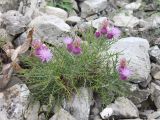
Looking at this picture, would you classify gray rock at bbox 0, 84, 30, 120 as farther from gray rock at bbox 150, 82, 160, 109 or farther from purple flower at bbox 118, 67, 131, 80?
gray rock at bbox 150, 82, 160, 109

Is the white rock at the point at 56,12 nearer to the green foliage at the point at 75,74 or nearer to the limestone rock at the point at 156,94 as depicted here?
the green foliage at the point at 75,74

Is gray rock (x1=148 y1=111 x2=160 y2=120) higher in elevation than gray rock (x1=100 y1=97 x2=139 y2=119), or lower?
lower

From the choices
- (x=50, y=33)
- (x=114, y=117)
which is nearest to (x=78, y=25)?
(x=50, y=33)

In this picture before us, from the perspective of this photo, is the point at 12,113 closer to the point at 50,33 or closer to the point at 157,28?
the point at 50,33

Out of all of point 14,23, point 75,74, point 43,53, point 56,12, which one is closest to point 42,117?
point 75,74

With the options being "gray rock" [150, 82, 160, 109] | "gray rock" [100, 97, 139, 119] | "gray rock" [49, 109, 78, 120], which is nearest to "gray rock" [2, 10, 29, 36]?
"gray rock" [49, 109, 78, 120]

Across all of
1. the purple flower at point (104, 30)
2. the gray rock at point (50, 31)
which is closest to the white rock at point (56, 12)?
the gray rock at point (50, 31)

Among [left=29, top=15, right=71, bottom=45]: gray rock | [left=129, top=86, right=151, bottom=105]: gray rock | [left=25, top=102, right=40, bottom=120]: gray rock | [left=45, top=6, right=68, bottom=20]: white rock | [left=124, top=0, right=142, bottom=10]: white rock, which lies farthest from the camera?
[left=124, top=0, right=142, bottom=10]: white rock

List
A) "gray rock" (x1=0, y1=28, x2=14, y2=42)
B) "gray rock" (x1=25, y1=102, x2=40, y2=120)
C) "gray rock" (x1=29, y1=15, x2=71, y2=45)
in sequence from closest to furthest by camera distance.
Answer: "gray rock" (x1=25, y1=102, x2=40, y2=120)
"gray rock" (x1=0, y1=28, x2=14, y2=42)
"gray rock" (x1=29, y1=15, x2=71, y2=45)
